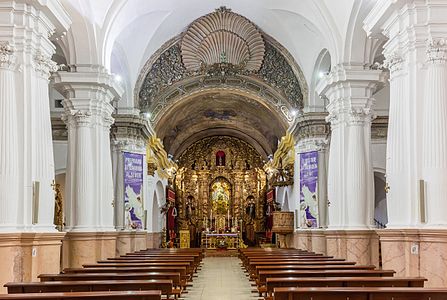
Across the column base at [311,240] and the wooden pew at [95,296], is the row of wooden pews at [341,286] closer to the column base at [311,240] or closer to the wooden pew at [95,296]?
the wooden pew at [95,296]

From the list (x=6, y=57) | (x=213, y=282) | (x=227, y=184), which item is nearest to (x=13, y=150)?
(x=6, y=57)

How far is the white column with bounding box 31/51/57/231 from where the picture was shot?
10.6 meters

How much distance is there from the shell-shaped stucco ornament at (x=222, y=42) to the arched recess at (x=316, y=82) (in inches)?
98.6

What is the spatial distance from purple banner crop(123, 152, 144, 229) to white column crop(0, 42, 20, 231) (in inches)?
459

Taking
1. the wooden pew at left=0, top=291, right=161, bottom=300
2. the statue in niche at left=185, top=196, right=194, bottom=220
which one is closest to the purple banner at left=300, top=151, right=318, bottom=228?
the wooden pew at left=0, top=291, right=161, bottom=300

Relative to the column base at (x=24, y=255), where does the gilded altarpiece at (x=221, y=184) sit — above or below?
above

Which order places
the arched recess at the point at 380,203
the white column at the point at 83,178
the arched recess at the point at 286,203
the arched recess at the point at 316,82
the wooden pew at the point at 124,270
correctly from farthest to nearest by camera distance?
the arched recess at the point at 286,203
the arched recess at the point at 380,203
the arched recess at the point at 316,82
the white column at the point at 83,178
the wooden pew at the point at 124,270

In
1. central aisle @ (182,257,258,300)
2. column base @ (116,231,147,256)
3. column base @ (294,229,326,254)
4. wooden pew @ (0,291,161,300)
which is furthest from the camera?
column base @ (116,231,147,256)

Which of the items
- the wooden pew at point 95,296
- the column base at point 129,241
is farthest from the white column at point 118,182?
the wooden pew at point 95,296

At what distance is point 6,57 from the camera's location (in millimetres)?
10031

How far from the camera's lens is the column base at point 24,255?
31.1 ft

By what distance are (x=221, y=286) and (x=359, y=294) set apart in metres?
8.14

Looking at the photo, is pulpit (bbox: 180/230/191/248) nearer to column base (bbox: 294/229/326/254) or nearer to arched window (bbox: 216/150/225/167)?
arched window (bbox: 216/150/225/167)

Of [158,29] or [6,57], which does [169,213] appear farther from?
[6,57]
